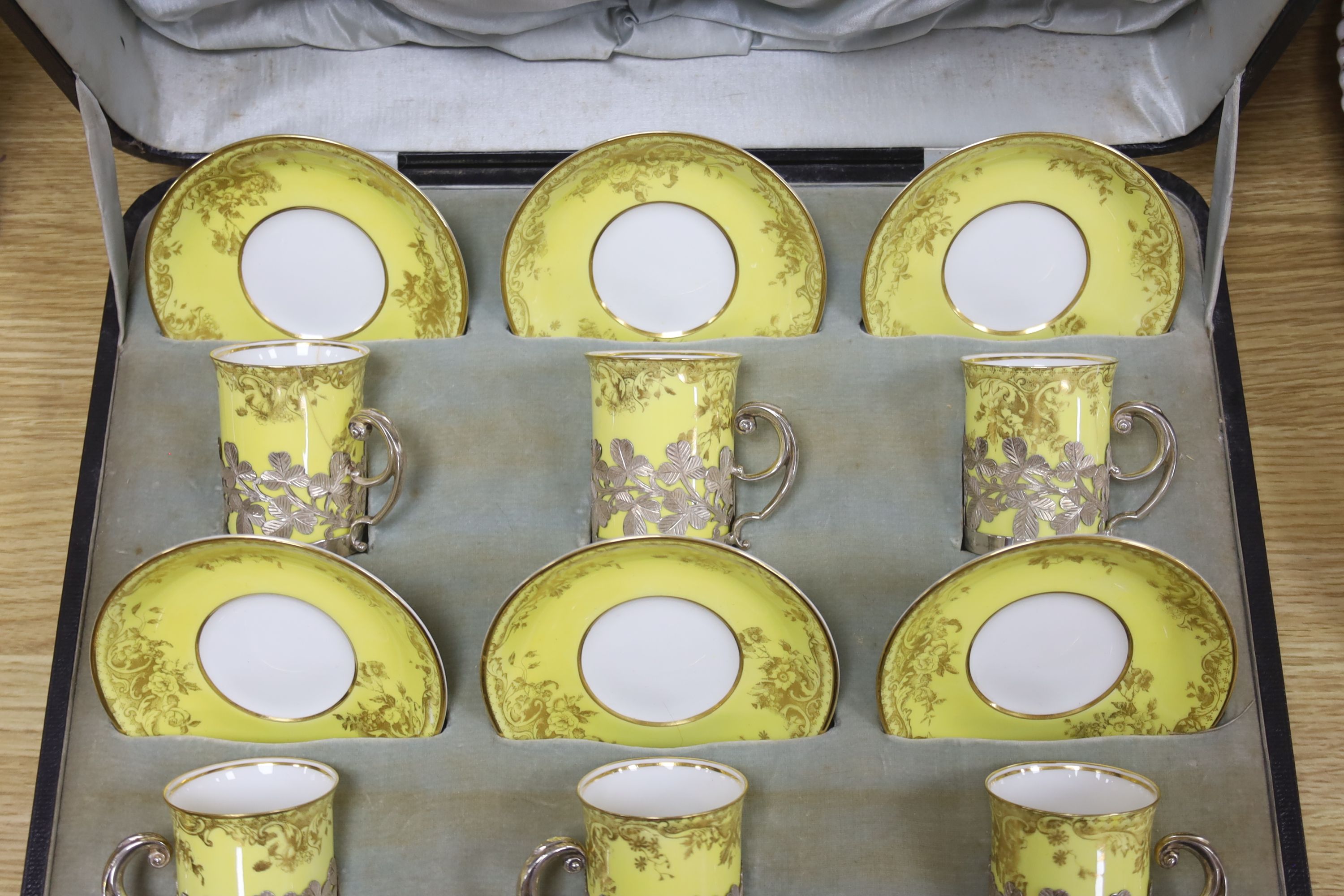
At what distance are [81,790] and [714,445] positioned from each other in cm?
46

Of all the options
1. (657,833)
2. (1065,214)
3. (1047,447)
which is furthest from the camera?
(1065,214)

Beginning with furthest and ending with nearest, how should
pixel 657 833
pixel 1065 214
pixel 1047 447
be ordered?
pixel 1065 214, pixel 1047 447, pixel 657 833

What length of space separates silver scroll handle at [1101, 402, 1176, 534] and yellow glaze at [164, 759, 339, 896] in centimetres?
53

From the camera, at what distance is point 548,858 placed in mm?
648

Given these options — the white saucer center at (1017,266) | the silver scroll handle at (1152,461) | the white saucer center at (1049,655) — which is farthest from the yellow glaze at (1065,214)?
the white saucer center at (1049,655)

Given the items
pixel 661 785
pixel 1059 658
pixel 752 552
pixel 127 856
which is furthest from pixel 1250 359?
pixel 127 856

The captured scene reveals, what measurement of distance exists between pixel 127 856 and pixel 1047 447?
61cm

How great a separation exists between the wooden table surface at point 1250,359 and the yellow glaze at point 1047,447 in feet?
0.77

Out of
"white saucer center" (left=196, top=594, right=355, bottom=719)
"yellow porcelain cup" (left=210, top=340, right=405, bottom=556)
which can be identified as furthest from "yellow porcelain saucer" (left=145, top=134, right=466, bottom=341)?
"white saucer center" (left=196, top=594, right=355, bottom=719)

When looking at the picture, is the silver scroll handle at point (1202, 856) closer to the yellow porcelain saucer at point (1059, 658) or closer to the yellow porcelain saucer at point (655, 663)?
the yellow porcelain saucer at point (1059, 658)

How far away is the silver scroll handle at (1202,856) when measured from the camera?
0.65m

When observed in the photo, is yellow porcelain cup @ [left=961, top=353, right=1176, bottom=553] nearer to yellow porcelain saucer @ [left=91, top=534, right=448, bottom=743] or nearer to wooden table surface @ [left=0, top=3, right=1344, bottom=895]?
wooden table surface @ [left=0, top=3, right=1344, bottom=895]

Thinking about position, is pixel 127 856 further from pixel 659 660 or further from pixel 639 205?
pixel 639 205

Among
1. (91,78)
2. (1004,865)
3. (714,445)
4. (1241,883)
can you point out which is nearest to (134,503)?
(91,78)
